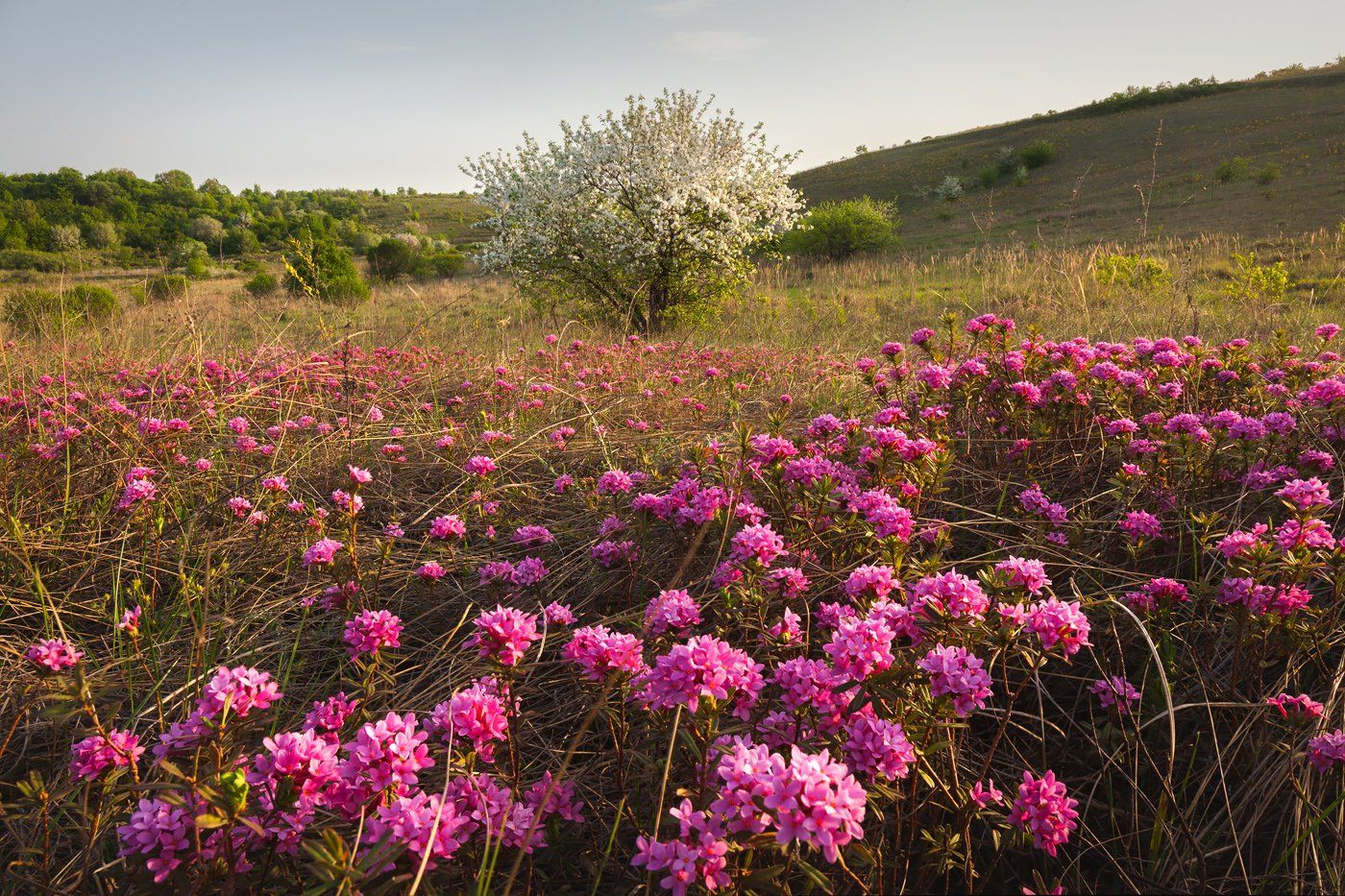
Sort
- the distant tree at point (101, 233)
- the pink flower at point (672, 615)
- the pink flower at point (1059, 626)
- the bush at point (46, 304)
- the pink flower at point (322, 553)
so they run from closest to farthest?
the pink flower at point (1059, 626) < the pink flower at point (672, 615) < the pink flower at point (322, 553) < the bush at point (46, 304) < the distant tree at point (101, 233)

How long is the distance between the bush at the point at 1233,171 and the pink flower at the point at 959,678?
1638 inches

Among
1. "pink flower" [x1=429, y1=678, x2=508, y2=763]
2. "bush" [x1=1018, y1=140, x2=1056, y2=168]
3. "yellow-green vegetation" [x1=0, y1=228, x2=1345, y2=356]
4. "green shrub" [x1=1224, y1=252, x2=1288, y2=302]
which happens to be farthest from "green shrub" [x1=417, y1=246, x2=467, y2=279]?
"bush" [x1=1018, y1=140, x2=1056, y2=168]

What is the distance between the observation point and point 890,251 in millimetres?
31203

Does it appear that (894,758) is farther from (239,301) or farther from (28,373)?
(239,301)

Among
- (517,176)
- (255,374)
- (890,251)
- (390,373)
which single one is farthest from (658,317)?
(890,251)

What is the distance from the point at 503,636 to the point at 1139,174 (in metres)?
49.0

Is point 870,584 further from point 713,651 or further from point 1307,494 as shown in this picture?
point 1307,494

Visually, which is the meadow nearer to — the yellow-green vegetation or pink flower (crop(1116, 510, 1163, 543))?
pink flower (crop(1116, 510, 1163, 543))

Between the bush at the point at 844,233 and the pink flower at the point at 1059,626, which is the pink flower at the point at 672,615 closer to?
the pink flower at the point at 1059,626

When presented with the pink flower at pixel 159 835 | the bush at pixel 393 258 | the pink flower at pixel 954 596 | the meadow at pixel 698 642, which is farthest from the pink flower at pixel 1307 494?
the bush at pixel 393 258

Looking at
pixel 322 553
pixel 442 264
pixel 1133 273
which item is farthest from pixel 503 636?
pixel 442 264

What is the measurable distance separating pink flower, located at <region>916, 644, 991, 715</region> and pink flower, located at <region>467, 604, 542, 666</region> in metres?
0.86

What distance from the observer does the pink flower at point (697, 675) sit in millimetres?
1229

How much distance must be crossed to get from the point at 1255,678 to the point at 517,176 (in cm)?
1402
